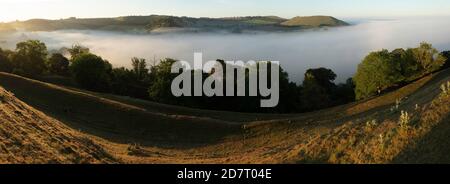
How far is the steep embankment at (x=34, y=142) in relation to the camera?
784 inches

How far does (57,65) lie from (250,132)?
88.3 m

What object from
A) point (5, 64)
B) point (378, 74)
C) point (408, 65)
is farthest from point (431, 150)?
point (5, 64)

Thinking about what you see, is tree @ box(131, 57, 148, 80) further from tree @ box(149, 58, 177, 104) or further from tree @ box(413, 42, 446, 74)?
tree @ box(413, 42, 446, 74)

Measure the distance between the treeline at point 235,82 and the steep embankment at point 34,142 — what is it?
52.6m

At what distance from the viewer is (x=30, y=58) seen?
10731 cm

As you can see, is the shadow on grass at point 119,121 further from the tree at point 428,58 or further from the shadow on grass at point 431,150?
the tree at point 428,58

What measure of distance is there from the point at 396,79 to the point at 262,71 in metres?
25.9

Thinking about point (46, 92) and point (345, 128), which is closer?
point (345, 128)

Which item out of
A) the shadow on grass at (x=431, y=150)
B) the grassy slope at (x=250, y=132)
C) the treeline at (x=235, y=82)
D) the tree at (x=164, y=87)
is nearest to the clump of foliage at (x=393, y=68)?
the treeline at (x=235, y=82)

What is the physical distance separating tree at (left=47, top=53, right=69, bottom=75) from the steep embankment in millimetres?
92200

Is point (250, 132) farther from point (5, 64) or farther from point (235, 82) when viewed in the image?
point (5, 64)
